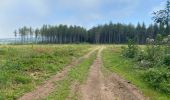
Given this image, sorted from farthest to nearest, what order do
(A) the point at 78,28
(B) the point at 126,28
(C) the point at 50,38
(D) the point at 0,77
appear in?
1. (C) the point at 50,38
2. (A) the point at 78,28
3. (B) the point at 126,28
4. (D) the point at 0,77

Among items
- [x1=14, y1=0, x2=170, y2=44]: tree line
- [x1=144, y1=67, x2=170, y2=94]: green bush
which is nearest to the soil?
[x1=144, y1=67, x2=170, y2=94]: green bush

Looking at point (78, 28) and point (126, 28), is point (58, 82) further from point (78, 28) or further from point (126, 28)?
point (78, 28)

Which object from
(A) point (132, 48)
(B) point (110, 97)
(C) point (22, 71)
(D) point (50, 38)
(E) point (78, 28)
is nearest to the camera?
(B) point (110, 97)

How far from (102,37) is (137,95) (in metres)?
148

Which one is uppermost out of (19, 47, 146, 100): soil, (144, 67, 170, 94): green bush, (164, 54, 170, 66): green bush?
(164, 54, 170, 66): green bush

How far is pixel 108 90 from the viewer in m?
16.2

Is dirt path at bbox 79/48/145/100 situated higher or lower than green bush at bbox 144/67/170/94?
lower

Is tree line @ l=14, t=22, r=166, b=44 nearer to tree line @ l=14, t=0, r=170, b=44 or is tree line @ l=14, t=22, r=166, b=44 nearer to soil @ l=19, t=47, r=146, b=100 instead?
Result: tree line @ l=14, t=0, r=170, b=44

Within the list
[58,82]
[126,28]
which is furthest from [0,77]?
[126,28]

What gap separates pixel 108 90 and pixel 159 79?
3.50 m

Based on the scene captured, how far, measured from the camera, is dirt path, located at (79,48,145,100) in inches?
571

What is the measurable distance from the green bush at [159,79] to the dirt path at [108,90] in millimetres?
1208

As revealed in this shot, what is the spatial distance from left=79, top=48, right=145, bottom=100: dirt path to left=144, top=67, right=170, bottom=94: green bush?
3.96ft

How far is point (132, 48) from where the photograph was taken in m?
40.8
